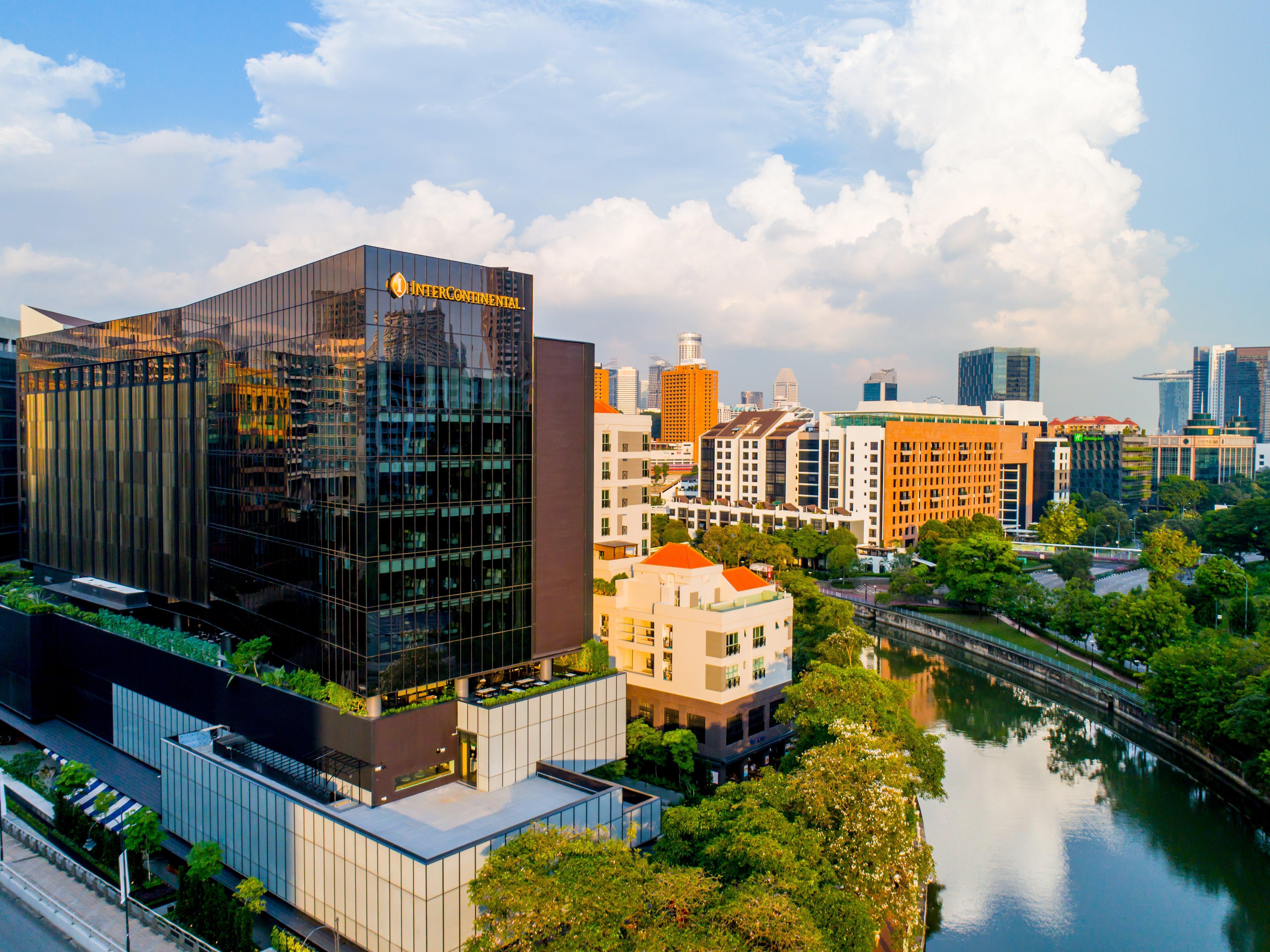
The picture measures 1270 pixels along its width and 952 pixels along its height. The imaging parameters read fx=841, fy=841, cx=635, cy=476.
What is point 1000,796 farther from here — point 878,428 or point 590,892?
point 878,428

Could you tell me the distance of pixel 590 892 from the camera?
55.8 feet

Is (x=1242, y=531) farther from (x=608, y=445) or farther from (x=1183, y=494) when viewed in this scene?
(x=608, y=445)

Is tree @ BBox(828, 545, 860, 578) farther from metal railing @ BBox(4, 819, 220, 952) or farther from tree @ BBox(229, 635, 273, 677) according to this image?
metal railing @ BBox(4, 819, 220, 952)

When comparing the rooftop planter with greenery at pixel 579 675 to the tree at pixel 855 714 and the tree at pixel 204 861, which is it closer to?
the tree at pixel 855 714

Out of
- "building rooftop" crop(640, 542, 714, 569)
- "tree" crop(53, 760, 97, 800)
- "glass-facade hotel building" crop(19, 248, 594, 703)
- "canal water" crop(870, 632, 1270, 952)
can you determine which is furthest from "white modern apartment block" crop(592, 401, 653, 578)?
"tree" crop(53, 760, 97, 800)

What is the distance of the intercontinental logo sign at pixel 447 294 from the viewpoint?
25.3 meters

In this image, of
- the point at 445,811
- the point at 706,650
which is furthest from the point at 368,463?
the point at 706,650

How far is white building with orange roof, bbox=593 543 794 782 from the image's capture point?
37.4 meters

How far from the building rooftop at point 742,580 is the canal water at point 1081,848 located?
1244 centimetres

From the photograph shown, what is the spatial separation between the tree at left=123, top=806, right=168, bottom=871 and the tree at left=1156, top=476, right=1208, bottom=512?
12589cm

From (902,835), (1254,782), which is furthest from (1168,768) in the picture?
(902,835)

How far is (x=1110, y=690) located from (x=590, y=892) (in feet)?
140

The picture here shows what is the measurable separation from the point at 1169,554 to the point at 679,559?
5898cm

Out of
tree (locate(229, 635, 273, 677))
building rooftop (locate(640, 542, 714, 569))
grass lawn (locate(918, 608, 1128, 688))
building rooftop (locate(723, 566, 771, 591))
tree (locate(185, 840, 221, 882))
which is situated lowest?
grass lawn (locate(918, 608, 1128, 688))
